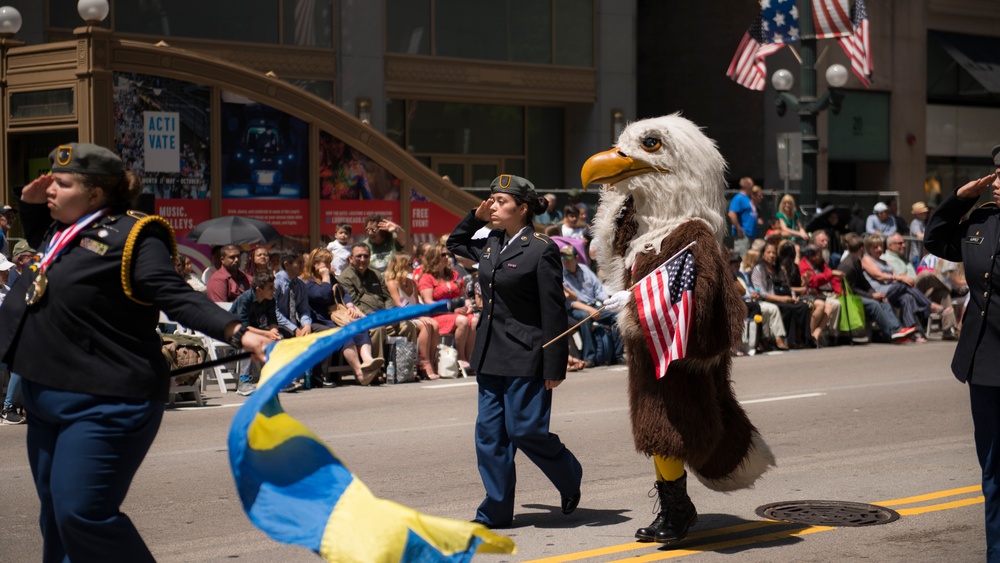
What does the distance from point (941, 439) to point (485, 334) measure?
457 cm

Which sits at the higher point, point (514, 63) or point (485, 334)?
point (514, 63)

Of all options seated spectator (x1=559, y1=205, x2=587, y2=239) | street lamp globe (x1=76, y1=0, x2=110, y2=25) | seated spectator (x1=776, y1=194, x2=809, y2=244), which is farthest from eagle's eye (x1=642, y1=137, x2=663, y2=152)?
seated spectator (x1=776, y1=194, x2=809, y2=244)

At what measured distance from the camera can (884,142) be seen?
104 ft

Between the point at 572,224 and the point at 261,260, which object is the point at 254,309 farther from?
the point at 572,224

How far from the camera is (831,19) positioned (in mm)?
20953

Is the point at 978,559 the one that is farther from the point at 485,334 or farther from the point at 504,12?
the point at 504,12

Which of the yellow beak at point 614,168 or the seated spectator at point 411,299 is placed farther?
the seated spectator at point 411,299

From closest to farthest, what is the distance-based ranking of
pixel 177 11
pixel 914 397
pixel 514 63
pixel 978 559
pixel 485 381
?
1. pixel 978 559
2. pixel 485 381
3. pixel 914 397
4. pixel 177 11
5. pixel 514 63

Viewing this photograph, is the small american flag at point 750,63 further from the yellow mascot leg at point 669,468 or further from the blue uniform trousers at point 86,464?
the blue uniform trousers at point 86,464

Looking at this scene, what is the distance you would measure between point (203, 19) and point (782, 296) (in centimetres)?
1130

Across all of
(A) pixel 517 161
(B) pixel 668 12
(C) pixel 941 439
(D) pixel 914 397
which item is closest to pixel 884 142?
(B) pixel 668 12

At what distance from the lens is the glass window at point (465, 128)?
1003 inches

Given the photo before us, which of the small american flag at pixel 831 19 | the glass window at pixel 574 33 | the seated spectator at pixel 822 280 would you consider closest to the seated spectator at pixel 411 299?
the seated spectator at pixel 822 280

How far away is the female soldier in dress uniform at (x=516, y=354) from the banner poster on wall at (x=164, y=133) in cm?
1048
